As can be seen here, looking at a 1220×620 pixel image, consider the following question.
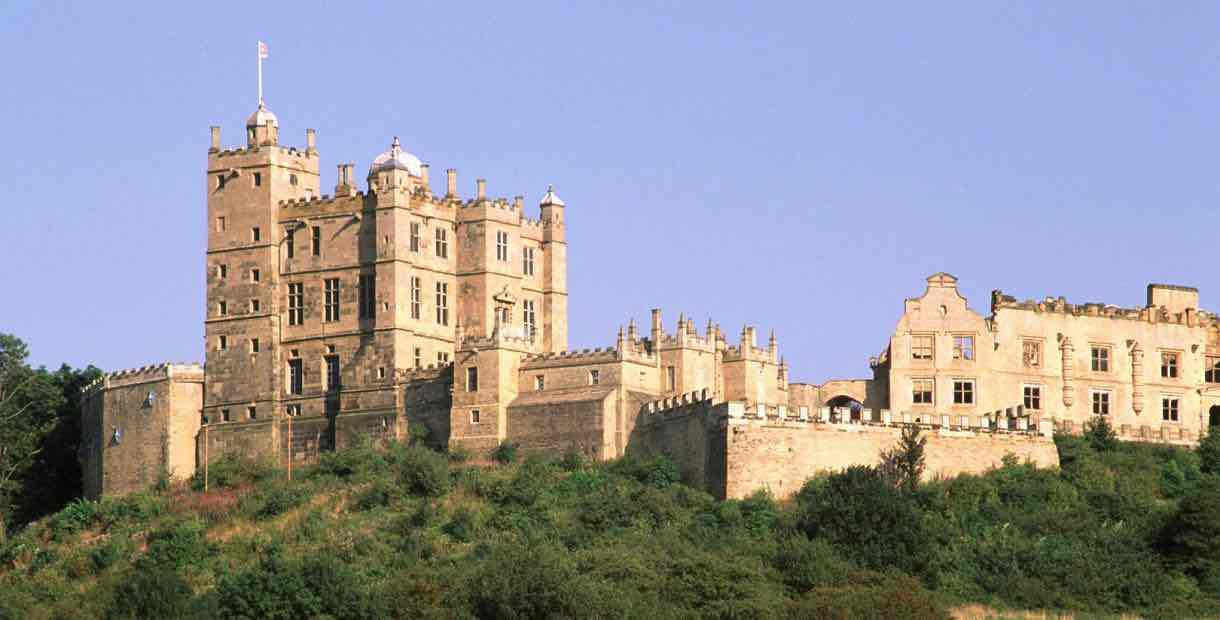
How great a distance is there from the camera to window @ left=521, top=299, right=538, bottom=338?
11150 cm

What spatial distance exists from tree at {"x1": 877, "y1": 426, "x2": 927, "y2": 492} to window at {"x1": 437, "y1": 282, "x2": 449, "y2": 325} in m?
18.2

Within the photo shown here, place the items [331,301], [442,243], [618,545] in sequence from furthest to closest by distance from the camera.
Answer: [442,243]
[331,301]
[618,545]

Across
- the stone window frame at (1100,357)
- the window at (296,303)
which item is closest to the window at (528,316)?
the window at (296,303)

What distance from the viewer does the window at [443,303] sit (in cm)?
11012

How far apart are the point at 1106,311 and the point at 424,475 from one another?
24699 mm

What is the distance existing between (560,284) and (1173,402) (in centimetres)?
2213

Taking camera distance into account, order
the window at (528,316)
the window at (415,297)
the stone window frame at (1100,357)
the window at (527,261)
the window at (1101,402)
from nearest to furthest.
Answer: the window at (1101,402) → the stone window frame at (1100,357) → the window at (415,297) → the window at (528,316) → the window at (527,261)

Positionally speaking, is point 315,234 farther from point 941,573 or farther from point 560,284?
point 941,573

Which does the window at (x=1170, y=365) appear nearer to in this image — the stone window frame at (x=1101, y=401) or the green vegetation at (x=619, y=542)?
the stone window frame at (x=1101, y=401)

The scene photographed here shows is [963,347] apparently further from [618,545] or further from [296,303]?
[296,303]

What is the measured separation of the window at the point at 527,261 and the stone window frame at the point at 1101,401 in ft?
66.8

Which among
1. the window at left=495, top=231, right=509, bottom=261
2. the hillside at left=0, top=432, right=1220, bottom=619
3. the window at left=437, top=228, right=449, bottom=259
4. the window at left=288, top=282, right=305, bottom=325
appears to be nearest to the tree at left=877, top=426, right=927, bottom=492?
the hillside at left=0, top=432, right=1220, bottom=619

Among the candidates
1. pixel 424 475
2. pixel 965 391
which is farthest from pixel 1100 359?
pixel 424 475

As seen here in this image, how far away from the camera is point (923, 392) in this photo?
4156 inches
